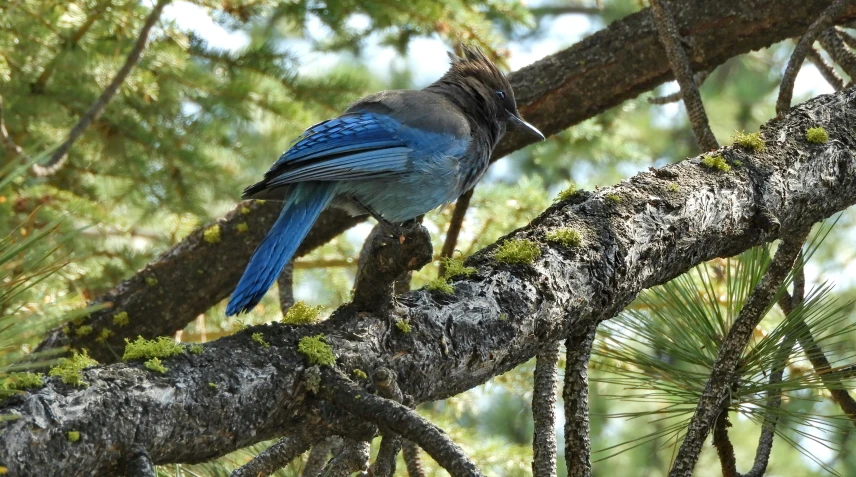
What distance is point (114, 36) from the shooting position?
4.45m

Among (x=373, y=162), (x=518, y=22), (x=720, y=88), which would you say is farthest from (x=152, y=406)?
(x=720, y=88)

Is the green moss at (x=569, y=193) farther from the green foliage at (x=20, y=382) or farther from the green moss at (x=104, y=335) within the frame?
the green moss at (x=104, y=335)

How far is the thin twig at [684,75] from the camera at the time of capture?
335cm

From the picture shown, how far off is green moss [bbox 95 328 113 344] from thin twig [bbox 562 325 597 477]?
2.35 metres

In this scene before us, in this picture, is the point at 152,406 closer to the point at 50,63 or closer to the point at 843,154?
the point at 843,154

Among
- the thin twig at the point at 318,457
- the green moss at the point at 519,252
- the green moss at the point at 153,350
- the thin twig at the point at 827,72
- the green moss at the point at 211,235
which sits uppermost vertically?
the thin twig at the point at 827,72

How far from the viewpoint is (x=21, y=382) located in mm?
1500

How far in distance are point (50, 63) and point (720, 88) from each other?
24.2ft

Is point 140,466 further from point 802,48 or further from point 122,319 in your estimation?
point 802,48

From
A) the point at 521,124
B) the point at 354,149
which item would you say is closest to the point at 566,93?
the point at 521,124

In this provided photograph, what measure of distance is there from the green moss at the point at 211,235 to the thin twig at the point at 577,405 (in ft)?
7.14

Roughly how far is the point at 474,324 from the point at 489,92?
2085 millimetres

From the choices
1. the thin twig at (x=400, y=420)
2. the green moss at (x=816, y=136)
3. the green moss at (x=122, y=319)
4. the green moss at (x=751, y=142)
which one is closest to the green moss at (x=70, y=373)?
the thin twig at (x=400, y=420)

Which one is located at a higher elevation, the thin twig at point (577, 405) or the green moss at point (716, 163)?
the green moss at point (716, 163)
